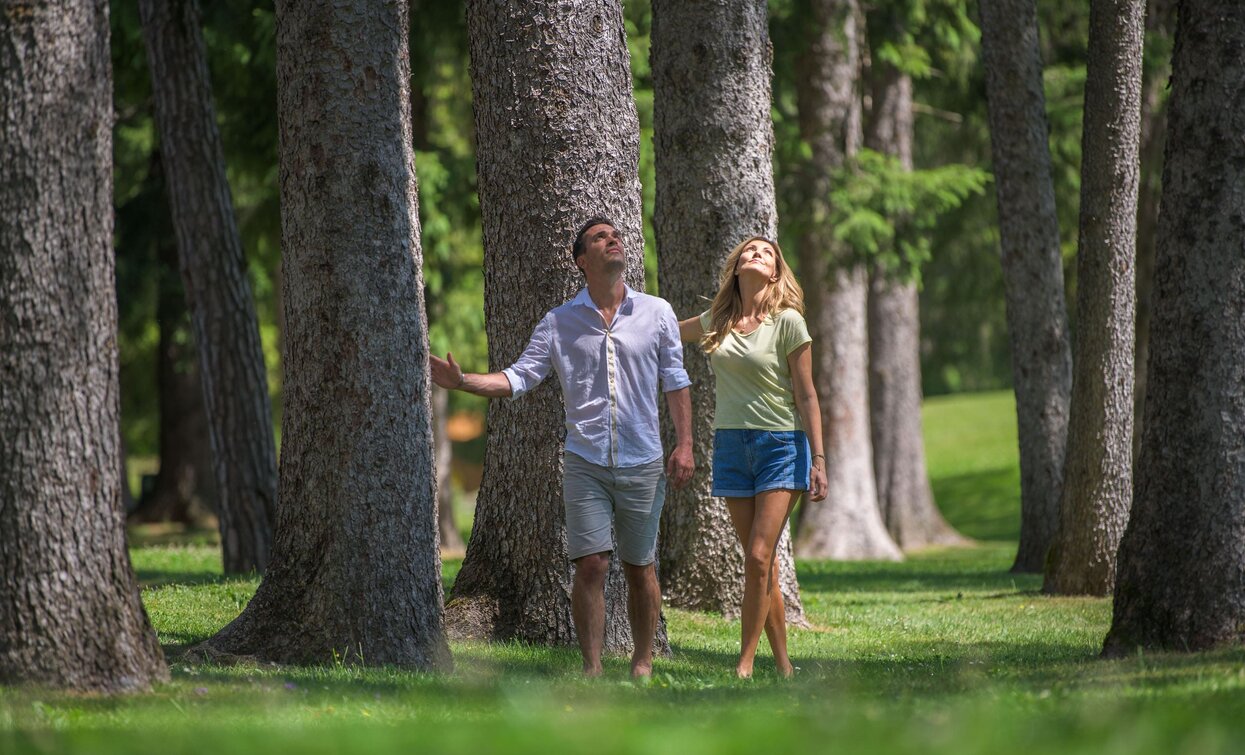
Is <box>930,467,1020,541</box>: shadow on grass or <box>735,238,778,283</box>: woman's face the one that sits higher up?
<box>735,238,778,283</box>: woman's face

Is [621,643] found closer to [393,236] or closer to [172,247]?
[393,236]

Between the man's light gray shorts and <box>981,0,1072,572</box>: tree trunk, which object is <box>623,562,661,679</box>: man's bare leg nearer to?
the man's light gray shorts

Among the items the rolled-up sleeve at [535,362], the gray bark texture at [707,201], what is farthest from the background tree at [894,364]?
the rolled-up sleeve at [535,362]

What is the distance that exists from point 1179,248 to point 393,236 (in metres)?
3.89

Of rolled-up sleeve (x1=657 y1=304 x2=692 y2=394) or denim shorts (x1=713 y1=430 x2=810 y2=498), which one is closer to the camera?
rolled-up sleeve (x1=657 y1=304 x2=692 y2=394)

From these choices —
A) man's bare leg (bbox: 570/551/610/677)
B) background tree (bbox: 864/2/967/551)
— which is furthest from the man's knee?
background tree (bbox: 864/2/967/551)

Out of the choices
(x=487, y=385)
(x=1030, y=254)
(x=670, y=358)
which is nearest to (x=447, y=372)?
(x=487, y=385)

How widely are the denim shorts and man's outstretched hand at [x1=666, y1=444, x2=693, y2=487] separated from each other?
18.0 inches

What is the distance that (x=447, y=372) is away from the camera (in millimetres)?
6746

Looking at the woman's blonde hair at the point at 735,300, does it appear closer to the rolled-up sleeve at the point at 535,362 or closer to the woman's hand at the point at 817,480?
the woman's hand at the point at 817,480

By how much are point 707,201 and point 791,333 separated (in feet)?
10.1

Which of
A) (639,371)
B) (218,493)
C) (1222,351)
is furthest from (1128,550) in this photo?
(218,493)

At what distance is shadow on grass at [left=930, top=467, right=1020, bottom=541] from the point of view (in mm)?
32000

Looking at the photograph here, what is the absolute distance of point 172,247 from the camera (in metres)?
22.4
